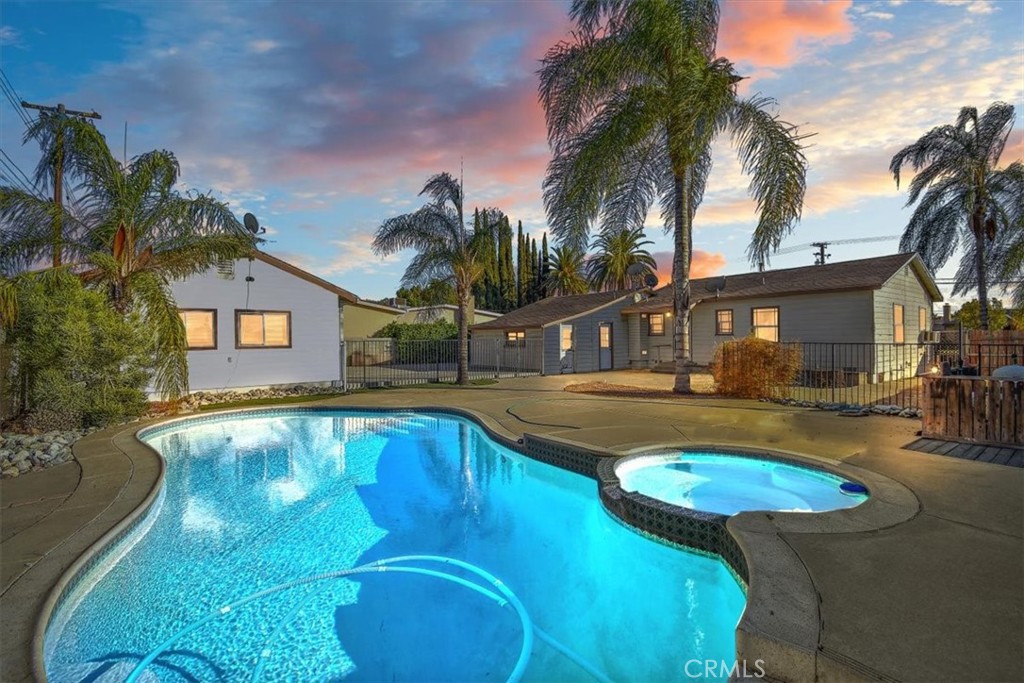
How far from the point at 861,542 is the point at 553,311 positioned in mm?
20502

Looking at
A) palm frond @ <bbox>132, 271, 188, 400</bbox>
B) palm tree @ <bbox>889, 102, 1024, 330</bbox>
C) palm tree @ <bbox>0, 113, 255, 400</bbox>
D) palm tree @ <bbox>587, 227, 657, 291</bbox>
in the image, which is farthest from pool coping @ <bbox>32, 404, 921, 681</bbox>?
palm tree @ <bbox>587, 227, 657, 291</bbox>

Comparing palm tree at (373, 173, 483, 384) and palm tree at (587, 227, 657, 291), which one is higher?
palm tree at (587, 227, 657, 291)

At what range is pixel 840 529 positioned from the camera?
368 centimetres

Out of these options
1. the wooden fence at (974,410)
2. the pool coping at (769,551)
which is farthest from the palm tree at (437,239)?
the wooden fence at (974,410)

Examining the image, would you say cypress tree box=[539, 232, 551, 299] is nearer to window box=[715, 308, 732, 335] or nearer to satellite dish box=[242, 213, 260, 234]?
window box=[715, 308, 732, 335]

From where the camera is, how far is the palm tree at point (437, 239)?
16359 mm

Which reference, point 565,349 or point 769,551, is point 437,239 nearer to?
point 565,349

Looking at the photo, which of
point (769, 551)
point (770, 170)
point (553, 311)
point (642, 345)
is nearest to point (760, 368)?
point (770, 170)

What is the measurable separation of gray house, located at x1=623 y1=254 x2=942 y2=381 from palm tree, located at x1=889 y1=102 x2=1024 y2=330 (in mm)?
1403

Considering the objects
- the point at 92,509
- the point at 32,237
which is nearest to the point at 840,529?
the point at 92,509

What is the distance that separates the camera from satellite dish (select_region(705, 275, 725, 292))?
2006cm

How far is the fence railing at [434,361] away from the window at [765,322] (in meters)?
8.79

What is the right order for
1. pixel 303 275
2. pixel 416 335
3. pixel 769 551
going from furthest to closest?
pixel 416 335
pixel 303 275
pixel 769 551

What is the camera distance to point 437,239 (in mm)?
16500
